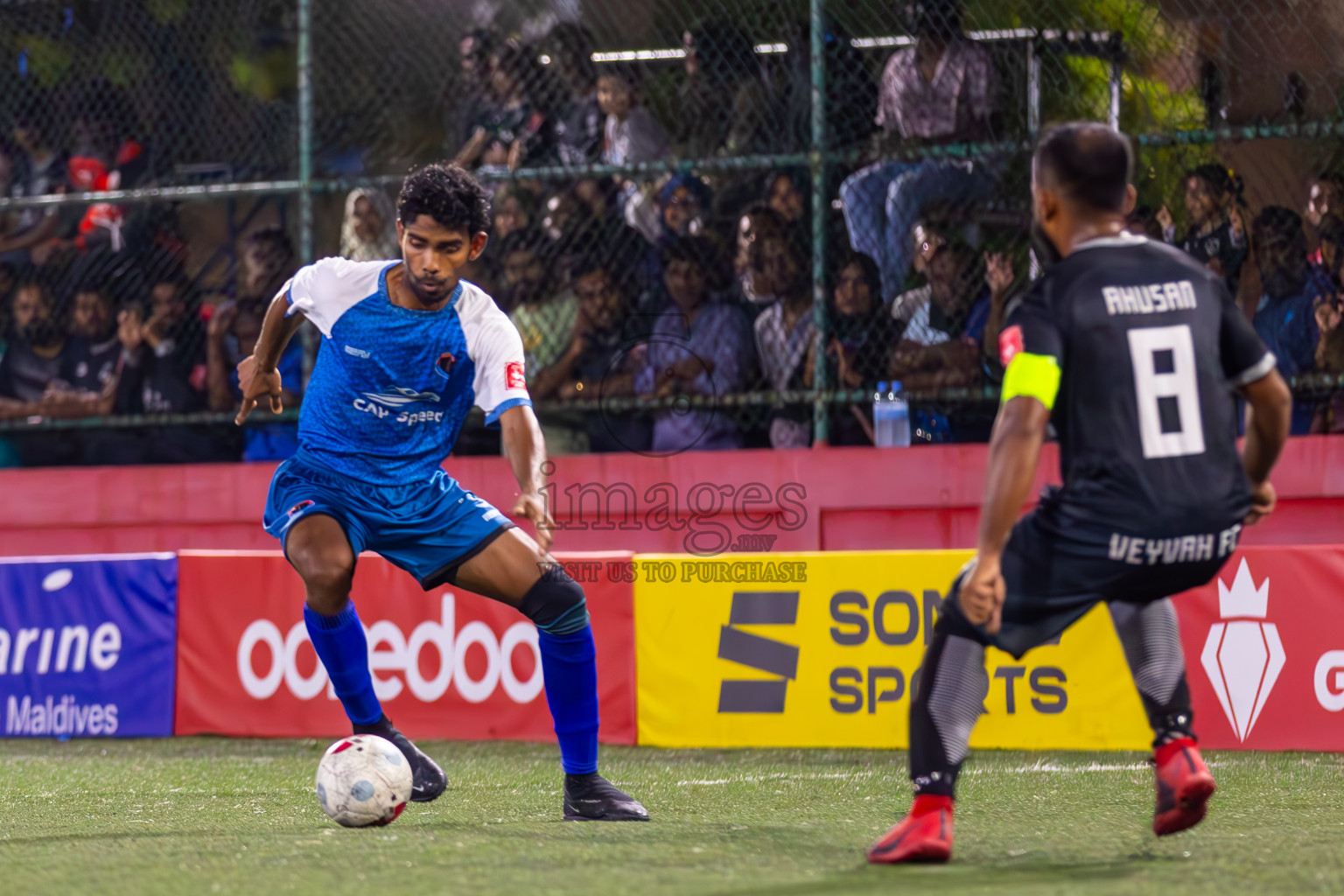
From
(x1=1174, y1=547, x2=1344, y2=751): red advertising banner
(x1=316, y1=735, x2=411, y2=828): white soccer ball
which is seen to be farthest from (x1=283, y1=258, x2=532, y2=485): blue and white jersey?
(x1=1174, y1=547, x2=1344, y2=751): red advertising banner

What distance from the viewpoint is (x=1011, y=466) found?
11.7ft

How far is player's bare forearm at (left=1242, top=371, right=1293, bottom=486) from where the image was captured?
3891 mm

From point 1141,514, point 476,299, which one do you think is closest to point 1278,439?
point 1141,514

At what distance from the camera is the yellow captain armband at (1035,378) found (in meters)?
3.59

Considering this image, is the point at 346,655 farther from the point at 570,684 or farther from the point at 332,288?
the point at 332,288

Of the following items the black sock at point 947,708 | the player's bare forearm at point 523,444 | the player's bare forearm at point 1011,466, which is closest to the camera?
the player's bare forearm at point 1011,466

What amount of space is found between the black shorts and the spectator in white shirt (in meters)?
4.94

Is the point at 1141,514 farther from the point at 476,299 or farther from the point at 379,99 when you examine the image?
the point at 379,99

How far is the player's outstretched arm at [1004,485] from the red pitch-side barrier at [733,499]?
4805mm

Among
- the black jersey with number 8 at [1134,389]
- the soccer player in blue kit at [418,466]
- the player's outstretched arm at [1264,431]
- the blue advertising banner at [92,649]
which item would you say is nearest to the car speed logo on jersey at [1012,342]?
the black jersey with number 8 at [1134,389]

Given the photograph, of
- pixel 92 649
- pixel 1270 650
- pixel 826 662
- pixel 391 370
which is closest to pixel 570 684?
pixel 391 370

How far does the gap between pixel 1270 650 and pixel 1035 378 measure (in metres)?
3.89

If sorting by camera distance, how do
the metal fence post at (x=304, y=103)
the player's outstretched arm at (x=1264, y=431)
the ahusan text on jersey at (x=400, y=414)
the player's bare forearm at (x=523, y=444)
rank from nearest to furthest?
the player's outstretched arm at (x=1264, y=431)
the player's bare forearm at (x=523, y=444)
the ahusan text on jersey at (x=400, y=414)
the metal fence post at (x=304, y=103)

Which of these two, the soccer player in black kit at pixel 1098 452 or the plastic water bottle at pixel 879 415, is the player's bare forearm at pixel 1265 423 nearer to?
the soccer player in black kit at pixel 1098 452
